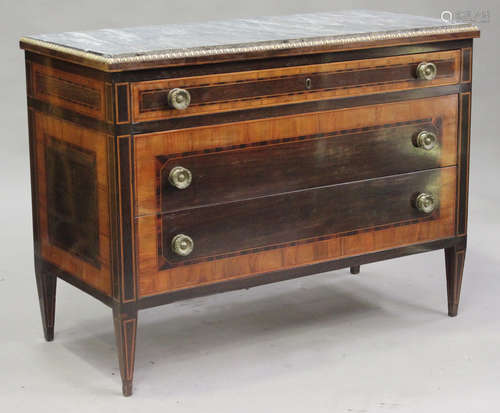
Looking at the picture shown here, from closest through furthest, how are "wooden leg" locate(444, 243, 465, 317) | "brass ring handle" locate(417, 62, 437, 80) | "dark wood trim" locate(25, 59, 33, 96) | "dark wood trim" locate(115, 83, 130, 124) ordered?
"dark wood trim" locate(115, 83, 130, 124), "dark wood trim" locate(25, 59, 33, 96), "brass ring handle" locate(417, 62, 437, 80), "wooden leg" locate(444, 243, 465, 317)

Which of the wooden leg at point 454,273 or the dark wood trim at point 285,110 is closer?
the dark wood trim at point 285,110

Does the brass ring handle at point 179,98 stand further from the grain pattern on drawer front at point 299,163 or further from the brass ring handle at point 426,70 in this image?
the brass ring handle at point 426,70

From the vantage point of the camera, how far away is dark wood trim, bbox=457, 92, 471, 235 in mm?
4855

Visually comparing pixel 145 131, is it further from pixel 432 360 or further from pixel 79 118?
pixel 432 360

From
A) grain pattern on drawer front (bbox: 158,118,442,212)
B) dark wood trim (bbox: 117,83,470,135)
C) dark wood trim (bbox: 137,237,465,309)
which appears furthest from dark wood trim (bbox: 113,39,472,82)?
dark wood trim (bbox: 137,237,465,309)

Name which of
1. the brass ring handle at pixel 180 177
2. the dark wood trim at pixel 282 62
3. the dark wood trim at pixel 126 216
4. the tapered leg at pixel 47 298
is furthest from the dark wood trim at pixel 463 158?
the tapered leg at pixel 47 298

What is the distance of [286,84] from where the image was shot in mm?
4430

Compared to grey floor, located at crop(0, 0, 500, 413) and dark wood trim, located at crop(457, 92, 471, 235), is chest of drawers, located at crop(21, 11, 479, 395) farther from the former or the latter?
grey floor, located at crop(0, 0, 500, 413)

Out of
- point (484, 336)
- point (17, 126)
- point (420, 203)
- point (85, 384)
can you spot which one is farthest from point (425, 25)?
point (17, 126)

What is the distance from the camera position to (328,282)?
5.46m

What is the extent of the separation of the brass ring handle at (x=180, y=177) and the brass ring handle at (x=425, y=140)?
0.90 m

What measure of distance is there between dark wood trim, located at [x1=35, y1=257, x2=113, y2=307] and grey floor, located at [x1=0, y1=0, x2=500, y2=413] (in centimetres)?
28

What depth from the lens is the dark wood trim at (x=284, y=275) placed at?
14.3 feet

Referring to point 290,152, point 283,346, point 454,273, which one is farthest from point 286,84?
point 454,273
